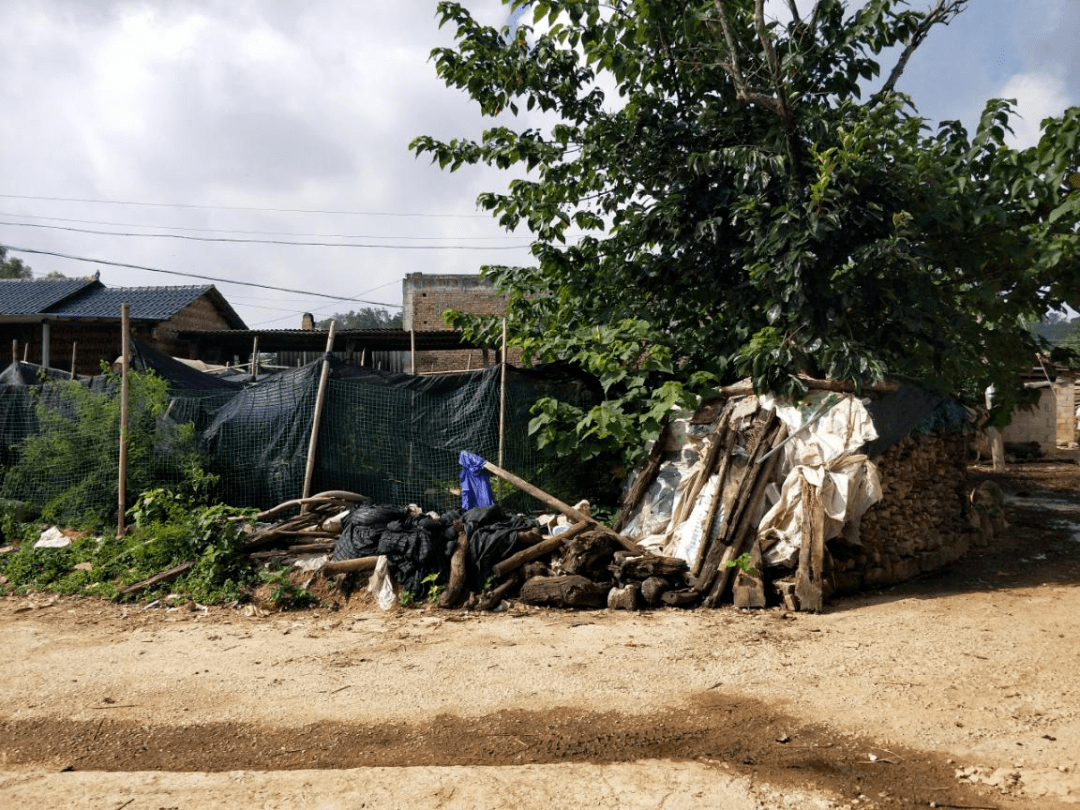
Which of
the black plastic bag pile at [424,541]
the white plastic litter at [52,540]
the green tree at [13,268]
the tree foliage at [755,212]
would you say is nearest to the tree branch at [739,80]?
the tree foliage at [755,212]

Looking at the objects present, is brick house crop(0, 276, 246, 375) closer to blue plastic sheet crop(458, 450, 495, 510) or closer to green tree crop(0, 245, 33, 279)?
blue plastic sheet crop(458, 450, 495, 510)

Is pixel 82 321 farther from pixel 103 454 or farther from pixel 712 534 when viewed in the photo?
pixel 712 534

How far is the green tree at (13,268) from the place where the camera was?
44.8 metres

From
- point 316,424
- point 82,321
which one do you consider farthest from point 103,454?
point 82,321

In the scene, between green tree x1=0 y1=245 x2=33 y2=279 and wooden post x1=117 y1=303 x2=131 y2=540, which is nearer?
wooden post x1=117 y1=303 x2=131 y2=540

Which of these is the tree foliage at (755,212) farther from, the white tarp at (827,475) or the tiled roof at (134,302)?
the tiled roof at (134,302)

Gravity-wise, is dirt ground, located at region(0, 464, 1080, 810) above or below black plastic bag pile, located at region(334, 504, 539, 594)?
below

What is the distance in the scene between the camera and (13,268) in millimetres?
45562

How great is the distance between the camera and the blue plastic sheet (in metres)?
8.66

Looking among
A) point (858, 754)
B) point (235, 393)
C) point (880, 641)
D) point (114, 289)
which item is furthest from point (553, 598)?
point (114, 289)

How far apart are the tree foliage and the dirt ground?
2.55 m

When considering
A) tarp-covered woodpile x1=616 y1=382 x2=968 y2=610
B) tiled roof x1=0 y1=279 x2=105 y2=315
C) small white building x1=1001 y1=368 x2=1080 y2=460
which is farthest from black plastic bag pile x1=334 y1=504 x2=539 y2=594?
tiled roof x1=0 y1=279 x2=105 y2=315

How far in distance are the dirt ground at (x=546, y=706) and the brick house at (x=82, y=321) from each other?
1567cm

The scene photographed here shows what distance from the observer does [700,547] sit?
7.07 metres
